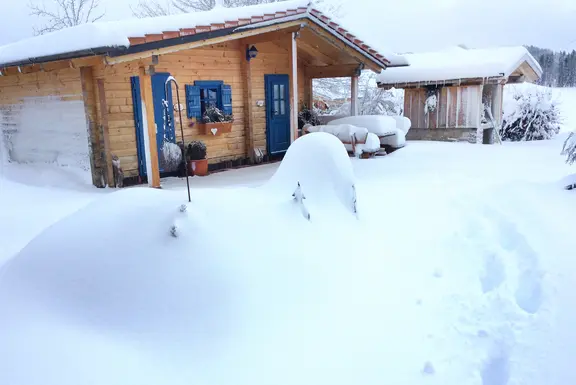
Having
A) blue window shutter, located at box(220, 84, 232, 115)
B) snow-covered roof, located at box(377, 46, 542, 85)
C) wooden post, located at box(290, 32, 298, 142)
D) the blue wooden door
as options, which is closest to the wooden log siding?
blue window shutter, located at box(220, 84, 232, 115)

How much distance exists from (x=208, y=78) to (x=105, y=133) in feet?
8.71

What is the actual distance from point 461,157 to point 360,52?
345 centimetres

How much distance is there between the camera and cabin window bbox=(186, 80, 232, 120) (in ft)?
29.6

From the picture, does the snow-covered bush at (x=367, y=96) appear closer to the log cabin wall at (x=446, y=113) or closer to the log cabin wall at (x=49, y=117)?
the log cabin wall at (x=446, y=113)

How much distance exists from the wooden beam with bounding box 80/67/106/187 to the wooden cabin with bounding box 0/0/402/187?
0.06ft

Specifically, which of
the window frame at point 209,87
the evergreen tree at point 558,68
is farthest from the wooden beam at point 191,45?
the evergreen tree at point 558,68

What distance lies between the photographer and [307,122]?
462 inches

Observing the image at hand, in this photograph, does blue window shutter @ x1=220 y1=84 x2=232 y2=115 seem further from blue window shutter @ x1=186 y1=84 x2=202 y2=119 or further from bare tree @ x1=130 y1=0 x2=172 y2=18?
bare tree @ x1=130 y1=0 x2=172 y2=18

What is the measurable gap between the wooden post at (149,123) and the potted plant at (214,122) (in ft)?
6.89

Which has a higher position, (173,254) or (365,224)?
(173,254)

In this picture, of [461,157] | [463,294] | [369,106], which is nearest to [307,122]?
[461,157]

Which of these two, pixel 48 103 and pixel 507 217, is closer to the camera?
pixel 507 217

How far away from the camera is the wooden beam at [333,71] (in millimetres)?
11648

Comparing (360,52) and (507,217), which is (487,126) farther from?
(507,217)
